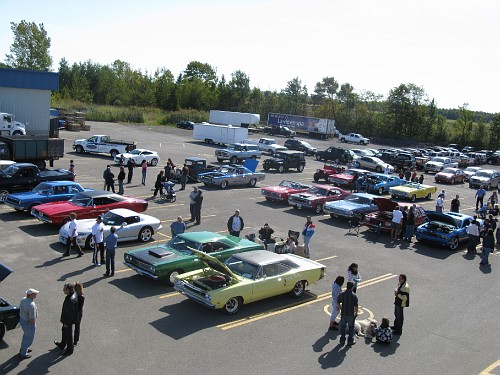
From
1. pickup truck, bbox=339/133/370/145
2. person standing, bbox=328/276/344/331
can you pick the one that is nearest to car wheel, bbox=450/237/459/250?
person standing, bbox=328/276/344/331

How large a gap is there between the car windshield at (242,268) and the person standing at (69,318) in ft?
14.6

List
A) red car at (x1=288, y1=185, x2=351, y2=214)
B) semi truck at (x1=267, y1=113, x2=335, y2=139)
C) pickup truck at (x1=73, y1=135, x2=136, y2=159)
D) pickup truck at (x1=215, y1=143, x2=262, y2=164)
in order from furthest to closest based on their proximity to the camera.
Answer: semi truck at (x1=267, y1=113, x2=335, y2=139) < pickup truck at (x1=215, y1=143, x2=262, y2=164) < pickup truck at (x1=73, y1=135, x2=136, y2=159) < red car at (x1=288, y1=185, x2=351, y2=214)

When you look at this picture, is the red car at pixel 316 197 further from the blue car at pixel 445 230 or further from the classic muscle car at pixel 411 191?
the classic muscle car at pixel 411 191

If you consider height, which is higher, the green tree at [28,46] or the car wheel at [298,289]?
the green tree at [28,46]

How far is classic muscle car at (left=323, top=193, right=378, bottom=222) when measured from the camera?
2389cm

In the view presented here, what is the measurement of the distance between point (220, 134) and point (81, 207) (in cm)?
3467

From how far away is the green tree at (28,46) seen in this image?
75812 millimetres

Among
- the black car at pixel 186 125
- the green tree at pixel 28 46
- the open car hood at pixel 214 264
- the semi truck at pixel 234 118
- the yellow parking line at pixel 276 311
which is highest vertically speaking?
the green tree at pixel 28 46

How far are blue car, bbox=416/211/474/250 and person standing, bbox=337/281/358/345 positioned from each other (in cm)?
1091

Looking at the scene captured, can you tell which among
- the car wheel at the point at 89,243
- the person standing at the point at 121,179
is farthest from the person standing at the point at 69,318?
the person standing at the point at 121,179

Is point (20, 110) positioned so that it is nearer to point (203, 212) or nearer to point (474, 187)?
point (203, 212)

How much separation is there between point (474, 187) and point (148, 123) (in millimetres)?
47350

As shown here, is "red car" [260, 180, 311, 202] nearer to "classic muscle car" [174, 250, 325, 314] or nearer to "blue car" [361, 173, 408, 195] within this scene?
"blue car" [361, 173, 408, 195]

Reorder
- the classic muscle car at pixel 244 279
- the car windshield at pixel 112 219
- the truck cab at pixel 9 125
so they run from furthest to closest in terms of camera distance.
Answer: the truck cab at pixel 9 125, the car windshield at pixel 112 219, the classic muscle car at pixel 244 279
